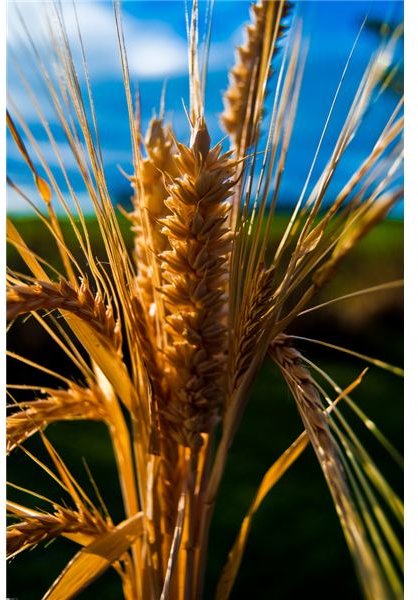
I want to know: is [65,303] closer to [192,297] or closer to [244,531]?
[192,297]

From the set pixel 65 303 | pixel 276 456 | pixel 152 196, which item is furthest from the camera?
pixel 276 456

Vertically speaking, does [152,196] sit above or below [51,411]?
above

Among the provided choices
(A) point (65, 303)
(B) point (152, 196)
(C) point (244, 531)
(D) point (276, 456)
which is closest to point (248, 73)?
(B) point (152, 196)

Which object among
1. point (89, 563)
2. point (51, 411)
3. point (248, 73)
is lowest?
point (89, 563)

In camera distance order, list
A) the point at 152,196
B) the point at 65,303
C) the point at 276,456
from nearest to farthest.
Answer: the point at 65,303
the point at 152,196
the point at 276,456

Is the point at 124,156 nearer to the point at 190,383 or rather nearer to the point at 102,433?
the point at 190,383

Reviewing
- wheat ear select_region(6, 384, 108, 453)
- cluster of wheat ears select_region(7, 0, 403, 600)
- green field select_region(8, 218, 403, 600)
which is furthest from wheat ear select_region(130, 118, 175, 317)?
green field select_region(8, 218, 403, 600)

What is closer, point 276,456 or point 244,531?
point 244,531

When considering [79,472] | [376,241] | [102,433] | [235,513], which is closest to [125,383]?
[235,513]

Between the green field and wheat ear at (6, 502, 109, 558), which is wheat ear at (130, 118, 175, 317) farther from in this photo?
the green field
